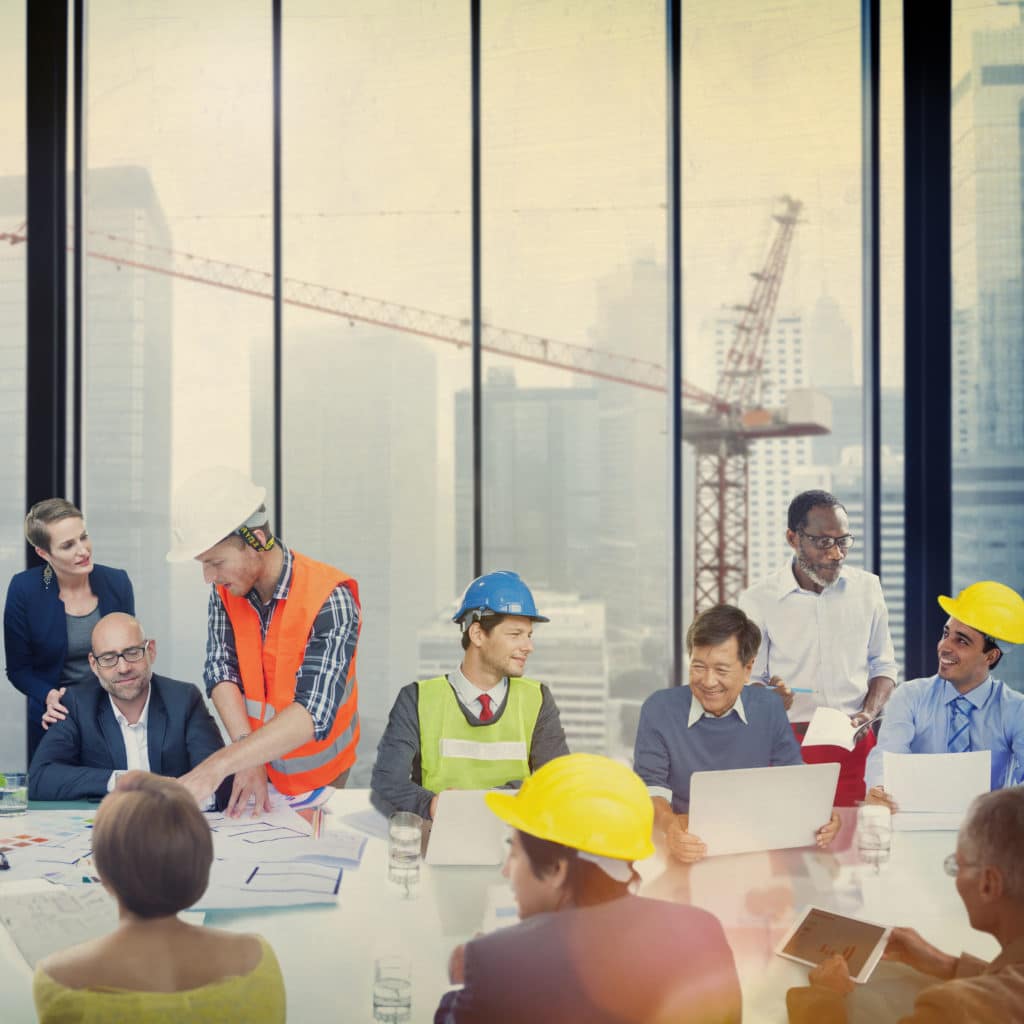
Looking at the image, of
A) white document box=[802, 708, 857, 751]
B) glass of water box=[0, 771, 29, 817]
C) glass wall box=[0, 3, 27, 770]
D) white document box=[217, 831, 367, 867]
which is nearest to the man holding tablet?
white document box=[217, 831, 367, 867]

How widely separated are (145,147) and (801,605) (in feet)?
Answer: 12.4

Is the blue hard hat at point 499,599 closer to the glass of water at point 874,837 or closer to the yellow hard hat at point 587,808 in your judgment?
the glass of water at point 874,837

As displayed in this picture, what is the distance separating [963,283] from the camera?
467 centimetres

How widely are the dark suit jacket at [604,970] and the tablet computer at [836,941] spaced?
431 mm

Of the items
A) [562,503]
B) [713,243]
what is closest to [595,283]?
[713,243]

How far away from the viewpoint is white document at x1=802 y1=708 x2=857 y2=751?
3.20 meters

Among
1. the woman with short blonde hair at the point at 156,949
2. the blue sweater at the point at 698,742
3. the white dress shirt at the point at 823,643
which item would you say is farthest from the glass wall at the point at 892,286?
the woman with short blonde hair at the point at 156,949

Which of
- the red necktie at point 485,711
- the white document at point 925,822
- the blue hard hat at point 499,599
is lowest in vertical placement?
the white document at point 925,822

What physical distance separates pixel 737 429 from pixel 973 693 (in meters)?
1.99

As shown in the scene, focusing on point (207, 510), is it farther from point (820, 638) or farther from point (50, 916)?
point (820, 638)

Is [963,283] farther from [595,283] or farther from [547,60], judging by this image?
[547,60]

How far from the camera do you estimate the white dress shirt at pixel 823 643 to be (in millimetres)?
3955

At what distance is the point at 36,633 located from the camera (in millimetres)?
3682

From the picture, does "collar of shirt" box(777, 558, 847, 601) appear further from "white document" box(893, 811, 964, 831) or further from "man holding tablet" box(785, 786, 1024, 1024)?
"man holding tablet" box(785, 786, 1024, 1024)
